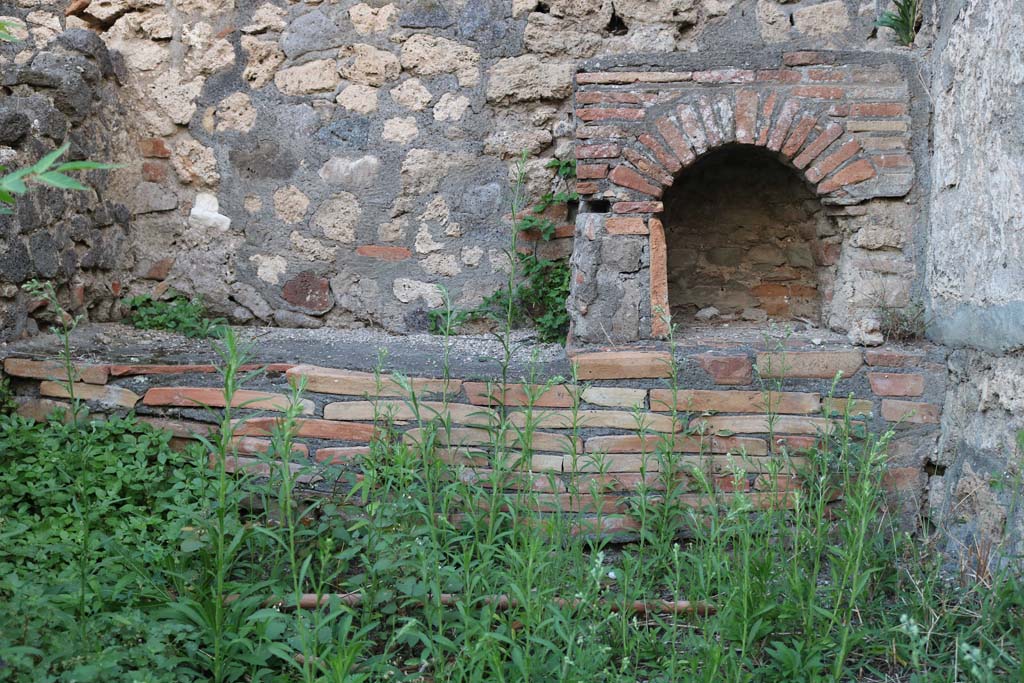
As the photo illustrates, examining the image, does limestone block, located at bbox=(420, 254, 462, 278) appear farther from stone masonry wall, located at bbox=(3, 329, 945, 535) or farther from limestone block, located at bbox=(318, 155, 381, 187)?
stone masonry wall, located at bbox=(3, 329, 945, 535)

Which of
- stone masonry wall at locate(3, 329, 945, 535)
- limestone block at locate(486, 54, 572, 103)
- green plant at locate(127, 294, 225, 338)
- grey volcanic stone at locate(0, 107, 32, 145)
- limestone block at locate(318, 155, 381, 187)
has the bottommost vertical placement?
stone masonry wall at locate(3, 329, 945, 535)

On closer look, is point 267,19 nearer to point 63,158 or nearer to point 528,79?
point 63,158

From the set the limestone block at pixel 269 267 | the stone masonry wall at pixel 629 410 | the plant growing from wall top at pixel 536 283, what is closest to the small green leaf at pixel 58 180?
the stone masonry wall at pixel 629 410

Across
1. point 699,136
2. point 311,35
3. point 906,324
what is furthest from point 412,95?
point 906,324

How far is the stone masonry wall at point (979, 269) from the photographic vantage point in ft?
8.62

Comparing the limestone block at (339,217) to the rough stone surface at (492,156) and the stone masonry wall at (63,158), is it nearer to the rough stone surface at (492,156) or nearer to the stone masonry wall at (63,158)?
the rough stone surface at (492,156)

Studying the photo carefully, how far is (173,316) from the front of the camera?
395cm

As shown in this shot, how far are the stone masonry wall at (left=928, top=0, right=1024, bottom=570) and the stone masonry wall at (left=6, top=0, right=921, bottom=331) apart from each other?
54.5 inches

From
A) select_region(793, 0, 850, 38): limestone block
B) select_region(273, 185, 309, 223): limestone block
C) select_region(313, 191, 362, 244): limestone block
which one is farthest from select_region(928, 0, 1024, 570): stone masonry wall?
select_region(273, 185, 309, 223): limestone block

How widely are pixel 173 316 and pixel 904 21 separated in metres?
3.26

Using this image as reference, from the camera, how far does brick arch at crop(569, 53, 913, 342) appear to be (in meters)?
3.26

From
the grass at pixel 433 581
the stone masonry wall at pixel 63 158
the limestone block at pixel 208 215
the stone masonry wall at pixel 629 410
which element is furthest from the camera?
the limestone block at pixel 208 215

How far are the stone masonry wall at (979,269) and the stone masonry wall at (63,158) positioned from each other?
3250mm

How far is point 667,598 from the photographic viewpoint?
8.73 ft
